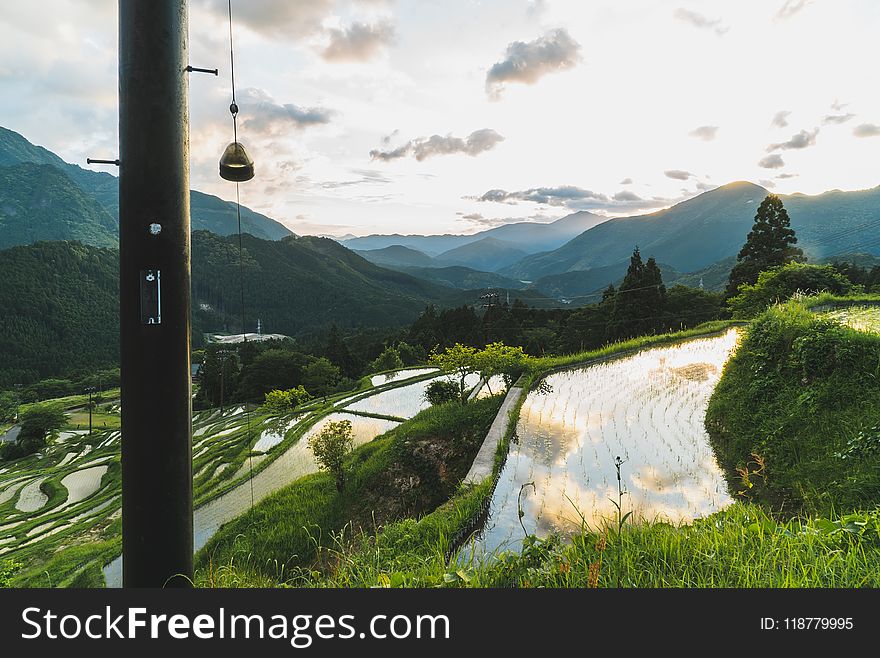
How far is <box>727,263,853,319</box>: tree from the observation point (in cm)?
1690

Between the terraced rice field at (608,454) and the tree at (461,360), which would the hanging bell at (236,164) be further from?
the tree at (461,360)

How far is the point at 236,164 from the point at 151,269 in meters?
1.81

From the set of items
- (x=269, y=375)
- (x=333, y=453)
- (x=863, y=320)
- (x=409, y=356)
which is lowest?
(x=269, y=375)

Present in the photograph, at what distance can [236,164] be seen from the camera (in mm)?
3641

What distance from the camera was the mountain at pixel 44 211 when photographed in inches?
6885

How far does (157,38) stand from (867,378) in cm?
677

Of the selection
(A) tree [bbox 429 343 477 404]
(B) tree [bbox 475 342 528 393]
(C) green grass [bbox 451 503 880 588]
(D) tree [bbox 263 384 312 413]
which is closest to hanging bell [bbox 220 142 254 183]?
(C) green grass [bbox 451 503 880 588]

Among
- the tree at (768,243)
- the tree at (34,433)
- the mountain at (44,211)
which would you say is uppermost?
the mountain at (44,211)

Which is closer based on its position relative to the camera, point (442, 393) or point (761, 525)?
point (761, 525)

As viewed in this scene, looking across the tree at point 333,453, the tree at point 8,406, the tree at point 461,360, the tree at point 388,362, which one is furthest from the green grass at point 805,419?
the tree at point 8,406

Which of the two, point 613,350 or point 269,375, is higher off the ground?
point 613,350

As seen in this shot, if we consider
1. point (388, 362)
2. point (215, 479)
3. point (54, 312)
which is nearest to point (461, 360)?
point (215, 479)

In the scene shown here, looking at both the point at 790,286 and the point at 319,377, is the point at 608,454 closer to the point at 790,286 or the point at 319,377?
the point at 790,286

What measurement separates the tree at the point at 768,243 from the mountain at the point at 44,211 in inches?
8138
